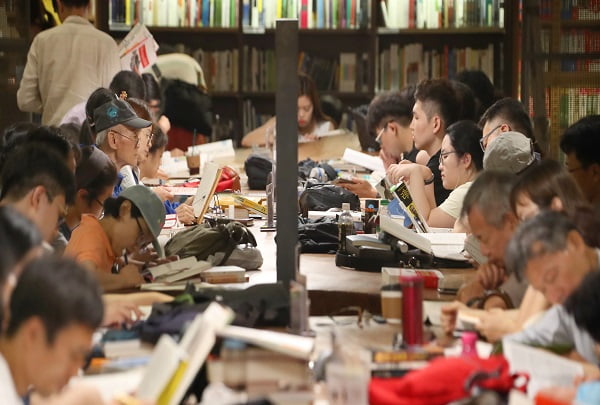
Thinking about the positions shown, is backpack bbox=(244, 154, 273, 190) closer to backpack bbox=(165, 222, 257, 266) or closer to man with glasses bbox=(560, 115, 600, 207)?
man with glasses bbox=(560, 115, 600, 207)

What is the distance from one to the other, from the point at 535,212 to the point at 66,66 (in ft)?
14.6

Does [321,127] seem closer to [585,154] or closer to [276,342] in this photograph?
[585,154]

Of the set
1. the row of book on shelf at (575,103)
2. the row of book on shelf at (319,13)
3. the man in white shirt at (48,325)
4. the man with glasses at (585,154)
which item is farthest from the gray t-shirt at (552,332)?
the row of book on shelf at (319,13)

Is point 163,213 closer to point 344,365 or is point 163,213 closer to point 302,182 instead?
point 344,365

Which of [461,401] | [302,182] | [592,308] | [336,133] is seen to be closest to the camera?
[461,401]

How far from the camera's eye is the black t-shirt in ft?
Answer: 19.5

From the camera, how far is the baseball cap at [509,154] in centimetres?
479

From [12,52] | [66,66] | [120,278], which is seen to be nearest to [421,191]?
[120,278]

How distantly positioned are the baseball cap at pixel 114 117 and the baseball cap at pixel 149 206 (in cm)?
152

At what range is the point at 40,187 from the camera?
11.8ft

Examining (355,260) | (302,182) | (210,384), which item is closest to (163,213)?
(355,260)

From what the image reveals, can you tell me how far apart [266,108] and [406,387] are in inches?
312

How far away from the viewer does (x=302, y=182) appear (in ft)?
21.8

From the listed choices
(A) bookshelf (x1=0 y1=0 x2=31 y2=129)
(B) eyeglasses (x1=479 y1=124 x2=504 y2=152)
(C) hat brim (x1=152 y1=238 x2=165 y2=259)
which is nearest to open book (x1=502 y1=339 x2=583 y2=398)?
(C) hat brim (x1=152 y1=238 x2=165 y2=259)
